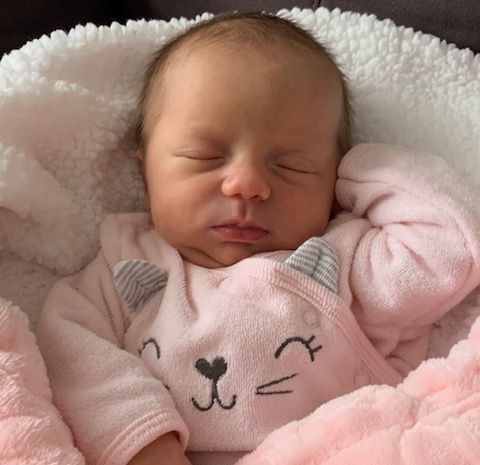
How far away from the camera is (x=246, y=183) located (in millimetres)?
1036

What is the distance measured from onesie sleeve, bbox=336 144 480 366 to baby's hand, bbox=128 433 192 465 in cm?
28

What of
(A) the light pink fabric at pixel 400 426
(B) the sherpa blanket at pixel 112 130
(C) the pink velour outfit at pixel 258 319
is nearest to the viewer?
(A) the light pink fabric at pixel 400 426

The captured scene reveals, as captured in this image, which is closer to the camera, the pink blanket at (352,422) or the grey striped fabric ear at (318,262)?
the pink blanket at (352,422)

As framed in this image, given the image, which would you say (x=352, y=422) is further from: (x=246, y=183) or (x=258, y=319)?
(x=246, y=183)

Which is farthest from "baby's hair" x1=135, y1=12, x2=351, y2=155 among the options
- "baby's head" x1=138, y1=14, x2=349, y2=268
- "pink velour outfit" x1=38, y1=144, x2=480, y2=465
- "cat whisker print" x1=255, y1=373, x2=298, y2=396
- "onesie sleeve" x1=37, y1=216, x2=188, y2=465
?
"cat whisker print" x1=255, y1=373, x2=298, y2=396

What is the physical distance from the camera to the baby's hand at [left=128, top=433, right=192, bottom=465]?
88 cm

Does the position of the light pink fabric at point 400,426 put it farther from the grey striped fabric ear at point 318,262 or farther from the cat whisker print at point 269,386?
the grey striped fabric ear at point 318,262

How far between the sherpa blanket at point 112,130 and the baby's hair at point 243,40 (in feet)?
0.13

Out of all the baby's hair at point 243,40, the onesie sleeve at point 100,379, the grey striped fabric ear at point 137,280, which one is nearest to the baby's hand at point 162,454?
the onesie sleeve at point 100,379

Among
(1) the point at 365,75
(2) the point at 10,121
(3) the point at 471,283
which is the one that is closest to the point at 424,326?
(3) the point at 471,283

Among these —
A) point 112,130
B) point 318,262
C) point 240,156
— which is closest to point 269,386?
point 318,262

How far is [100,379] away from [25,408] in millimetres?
119

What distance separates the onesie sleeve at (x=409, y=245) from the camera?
103cm

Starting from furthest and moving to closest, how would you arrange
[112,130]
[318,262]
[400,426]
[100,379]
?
[112,130], [318,262], [100,379], [400,426]
